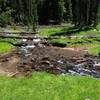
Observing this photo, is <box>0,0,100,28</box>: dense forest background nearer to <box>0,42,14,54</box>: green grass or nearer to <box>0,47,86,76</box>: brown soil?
<box>0,42,14,54</box>: green grass

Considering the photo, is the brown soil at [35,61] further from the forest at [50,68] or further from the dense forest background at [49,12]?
the dense forest background at [49,12]

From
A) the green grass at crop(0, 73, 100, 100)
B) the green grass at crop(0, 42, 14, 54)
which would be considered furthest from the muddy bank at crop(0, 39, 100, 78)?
the green grass at crop(0, 73, 100, 100)

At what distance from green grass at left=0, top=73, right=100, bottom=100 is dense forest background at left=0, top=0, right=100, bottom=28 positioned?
46730 millimetres

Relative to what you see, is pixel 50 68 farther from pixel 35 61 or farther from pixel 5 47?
pixel 5 47

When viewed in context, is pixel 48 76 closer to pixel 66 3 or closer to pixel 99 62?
pixel 99 62

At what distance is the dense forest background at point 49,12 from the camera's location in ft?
255

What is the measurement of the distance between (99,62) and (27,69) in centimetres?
857

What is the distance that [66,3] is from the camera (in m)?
116

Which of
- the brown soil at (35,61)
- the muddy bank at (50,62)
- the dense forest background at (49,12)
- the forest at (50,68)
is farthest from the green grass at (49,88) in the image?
the dense forest background at (49,12)

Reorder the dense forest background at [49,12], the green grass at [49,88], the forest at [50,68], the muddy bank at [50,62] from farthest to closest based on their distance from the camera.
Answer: the dense forest background at [49,12] < the muddy bank at [50,62] < the forest at [50,68] < the green grass at [49,88]

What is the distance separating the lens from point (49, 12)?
115562mm

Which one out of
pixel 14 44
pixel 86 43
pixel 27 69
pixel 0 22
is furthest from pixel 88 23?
pixel 27 69

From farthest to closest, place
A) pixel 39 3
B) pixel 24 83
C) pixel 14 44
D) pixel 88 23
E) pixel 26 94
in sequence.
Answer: pixel 39 3
pixel 88 23
pixel 14 44
pixel 24 83
pixel 26 94

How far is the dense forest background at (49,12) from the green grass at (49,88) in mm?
46730
